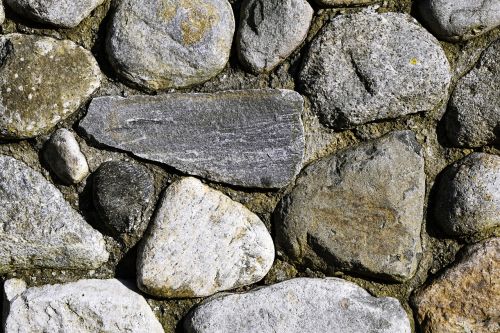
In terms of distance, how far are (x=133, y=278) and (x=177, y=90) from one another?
0.35 meters

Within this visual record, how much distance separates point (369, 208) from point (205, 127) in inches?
12.5

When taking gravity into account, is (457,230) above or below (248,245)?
above

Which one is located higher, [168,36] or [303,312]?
[168,36]

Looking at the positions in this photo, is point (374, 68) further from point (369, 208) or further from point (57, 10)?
point (57, 10)

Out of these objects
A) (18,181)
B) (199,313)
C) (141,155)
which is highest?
(141,155)

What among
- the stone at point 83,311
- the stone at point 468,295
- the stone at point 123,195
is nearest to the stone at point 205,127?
the stone at point 123,195

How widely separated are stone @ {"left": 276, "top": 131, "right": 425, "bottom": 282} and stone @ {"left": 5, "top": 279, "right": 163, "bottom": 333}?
12.0 inches

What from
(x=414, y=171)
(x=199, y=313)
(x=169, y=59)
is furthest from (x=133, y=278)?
(x=414, y=171)

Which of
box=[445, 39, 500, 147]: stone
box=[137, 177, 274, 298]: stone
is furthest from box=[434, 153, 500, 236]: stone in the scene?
box=[137, 177, 274, 298]: stone

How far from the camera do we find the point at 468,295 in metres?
1.46

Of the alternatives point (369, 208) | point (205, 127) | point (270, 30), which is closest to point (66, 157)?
point (205, 127)

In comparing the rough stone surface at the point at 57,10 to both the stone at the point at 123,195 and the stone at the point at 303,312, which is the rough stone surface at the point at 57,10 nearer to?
the stone at the point at 123,195

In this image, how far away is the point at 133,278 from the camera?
151 cm

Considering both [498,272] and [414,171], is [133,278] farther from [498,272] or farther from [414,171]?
[498,272]
